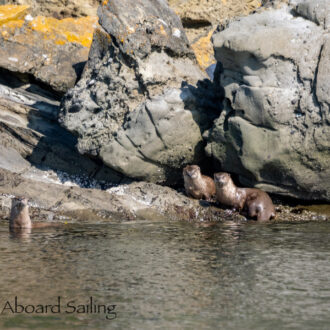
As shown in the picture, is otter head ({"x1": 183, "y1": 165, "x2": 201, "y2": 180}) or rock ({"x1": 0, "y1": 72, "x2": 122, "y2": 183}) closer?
otter head ({"x1": 183, "y1": 165, "x2": 201, "y2": 180})

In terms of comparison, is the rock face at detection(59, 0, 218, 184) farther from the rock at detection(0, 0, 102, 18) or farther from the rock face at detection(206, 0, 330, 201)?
the rock at detection(0, 0, 102, 18)

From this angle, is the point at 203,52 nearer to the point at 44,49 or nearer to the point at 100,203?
the point at 44,49

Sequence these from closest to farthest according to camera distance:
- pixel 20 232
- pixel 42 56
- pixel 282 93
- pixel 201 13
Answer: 1. pixel 20 232
2. pixel 282 93
3. pixel 42 56
4. pixel 201 13

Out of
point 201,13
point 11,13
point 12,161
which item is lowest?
point 12,161

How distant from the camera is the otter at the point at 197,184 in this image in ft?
28.2

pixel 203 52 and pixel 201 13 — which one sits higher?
pixel 201 13

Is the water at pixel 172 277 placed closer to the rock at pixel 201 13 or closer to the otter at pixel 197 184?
the otter at pixel 197 184

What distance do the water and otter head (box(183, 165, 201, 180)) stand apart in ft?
6.14

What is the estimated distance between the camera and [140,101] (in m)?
9.01

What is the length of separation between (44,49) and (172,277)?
7300mm

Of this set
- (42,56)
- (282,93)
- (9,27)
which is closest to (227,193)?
(282,93)

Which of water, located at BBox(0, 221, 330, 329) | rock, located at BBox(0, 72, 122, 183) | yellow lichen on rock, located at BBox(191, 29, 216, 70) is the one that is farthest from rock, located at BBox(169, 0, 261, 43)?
water, located at BBox(0, 221, 330, 329)

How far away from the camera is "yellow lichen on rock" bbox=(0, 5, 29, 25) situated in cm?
1097

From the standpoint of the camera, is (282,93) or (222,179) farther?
(222,179)
